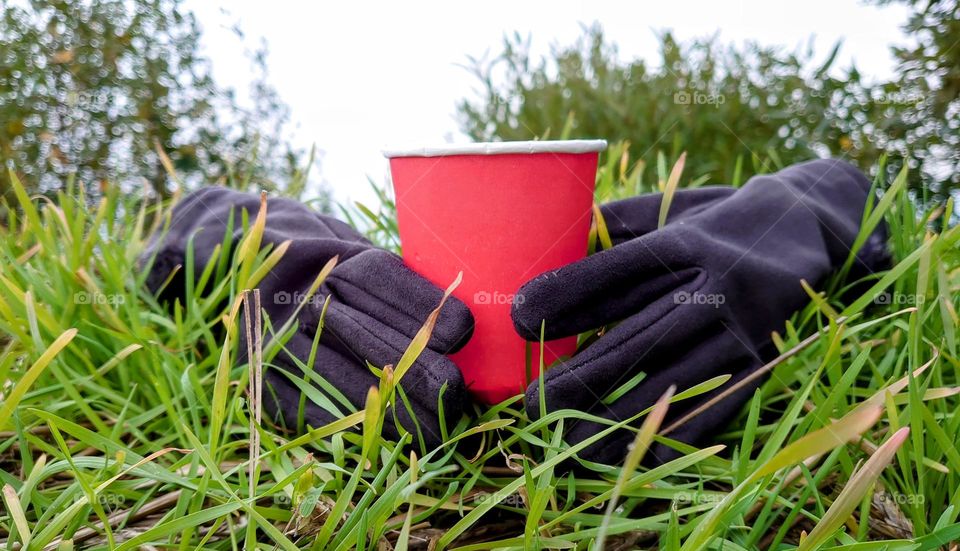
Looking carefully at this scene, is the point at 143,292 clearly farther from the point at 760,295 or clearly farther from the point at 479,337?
the point at 760,295

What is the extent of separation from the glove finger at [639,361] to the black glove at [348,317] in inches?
5.1

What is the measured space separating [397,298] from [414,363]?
3.8 inches

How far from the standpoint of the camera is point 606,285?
94 cm

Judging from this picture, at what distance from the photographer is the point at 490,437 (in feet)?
3.17

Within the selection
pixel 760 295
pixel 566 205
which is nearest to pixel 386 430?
pixel 566 205

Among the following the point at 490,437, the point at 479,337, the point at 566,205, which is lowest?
the point at 490,437

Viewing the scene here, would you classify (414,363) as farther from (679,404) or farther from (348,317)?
(679,404)

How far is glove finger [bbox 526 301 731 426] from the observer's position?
2.99 feet

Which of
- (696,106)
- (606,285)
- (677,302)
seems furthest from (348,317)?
(696,106)

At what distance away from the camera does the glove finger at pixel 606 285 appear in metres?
0.88

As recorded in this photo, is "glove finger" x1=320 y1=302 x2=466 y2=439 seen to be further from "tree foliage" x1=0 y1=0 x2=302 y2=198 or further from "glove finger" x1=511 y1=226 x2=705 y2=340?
"tree foliage" x1=0 y1=0 x2=302 y2=198

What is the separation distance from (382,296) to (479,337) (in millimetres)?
149

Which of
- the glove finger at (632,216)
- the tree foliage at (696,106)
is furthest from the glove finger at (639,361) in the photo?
the tree foliage at (696,106)

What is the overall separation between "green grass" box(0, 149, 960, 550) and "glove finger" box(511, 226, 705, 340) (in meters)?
0.13
